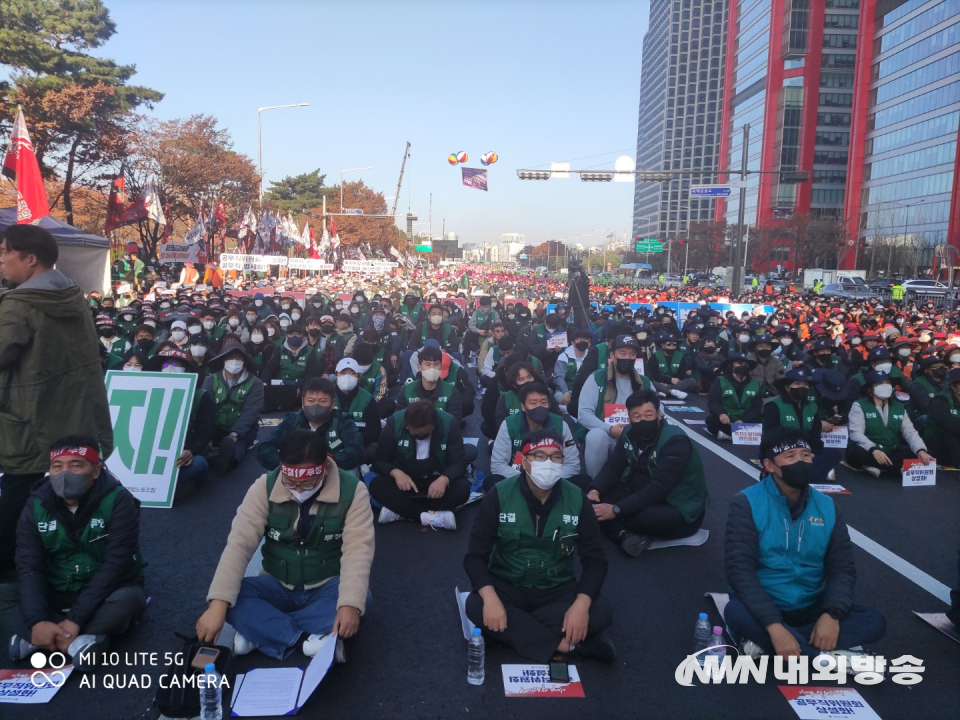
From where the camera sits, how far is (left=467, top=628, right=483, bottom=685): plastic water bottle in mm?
4109

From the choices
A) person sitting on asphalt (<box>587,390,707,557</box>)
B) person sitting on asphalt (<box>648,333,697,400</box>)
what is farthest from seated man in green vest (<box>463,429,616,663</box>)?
person sitting on asphalt (<box>648,333,697,400</box>)

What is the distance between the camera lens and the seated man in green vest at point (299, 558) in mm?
4154

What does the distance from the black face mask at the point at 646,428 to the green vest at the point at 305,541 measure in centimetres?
263

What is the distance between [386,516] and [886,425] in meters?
6.11

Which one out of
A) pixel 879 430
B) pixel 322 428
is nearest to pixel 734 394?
pixel 879 430

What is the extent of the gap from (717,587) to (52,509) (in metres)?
4.55

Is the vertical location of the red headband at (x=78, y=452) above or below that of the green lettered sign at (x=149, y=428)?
above

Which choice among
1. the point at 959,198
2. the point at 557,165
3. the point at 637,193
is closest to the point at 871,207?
the point at 959,198

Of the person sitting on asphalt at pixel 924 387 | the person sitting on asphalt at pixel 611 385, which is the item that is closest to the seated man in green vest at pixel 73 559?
the person sitting on asphalt at pixel 611 385

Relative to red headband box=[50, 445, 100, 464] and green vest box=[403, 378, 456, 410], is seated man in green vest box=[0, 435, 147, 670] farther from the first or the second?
green vest box=[403, 378, 456, 410]

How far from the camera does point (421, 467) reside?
6.77 meters

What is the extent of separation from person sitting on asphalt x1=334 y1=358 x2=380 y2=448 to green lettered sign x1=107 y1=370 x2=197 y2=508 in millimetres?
1504

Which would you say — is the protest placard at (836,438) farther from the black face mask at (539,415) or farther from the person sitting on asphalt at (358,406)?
the person sitting on asphalt at (358,406)

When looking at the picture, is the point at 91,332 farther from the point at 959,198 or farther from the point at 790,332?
the point at 959,198
